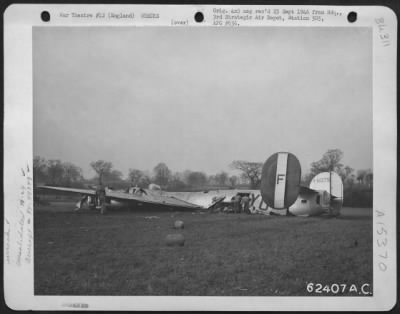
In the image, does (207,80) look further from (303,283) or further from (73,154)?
(303,283)

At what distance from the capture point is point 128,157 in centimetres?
186

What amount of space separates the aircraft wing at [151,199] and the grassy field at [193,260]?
213 millimetres

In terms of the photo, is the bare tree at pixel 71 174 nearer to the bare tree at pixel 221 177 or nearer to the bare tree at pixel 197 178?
the bare tree at pixel 197 178

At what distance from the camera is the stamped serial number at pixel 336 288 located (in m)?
1.82

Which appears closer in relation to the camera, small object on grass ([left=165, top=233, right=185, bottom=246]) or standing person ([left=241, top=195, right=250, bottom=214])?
small object on grass ([left=165, top=233, right=185, bottom=246])

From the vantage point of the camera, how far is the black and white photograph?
1819 mm

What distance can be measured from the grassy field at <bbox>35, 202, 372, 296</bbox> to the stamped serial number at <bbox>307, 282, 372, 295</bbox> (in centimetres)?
3

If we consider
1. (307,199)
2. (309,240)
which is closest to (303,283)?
(309,240)

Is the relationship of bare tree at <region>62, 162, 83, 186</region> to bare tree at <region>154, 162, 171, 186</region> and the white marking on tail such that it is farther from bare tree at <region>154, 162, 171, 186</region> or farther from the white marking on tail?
the white marking on tail

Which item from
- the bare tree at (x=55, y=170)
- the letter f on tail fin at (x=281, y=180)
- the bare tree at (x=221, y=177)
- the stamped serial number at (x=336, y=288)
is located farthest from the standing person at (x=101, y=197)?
the stamped serial number at (x=336, y=288)

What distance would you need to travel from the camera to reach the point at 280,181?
1892 mm

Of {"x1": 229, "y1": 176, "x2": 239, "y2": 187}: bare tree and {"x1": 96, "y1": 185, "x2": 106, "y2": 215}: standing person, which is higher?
{"x1": 229, "y1": 176, "x2": 239, "y2": 187}: bare tree

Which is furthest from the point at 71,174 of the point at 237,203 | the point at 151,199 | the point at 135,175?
the point at 237,203

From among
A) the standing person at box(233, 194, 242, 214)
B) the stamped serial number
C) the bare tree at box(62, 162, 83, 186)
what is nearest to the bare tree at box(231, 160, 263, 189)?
the standing person at box(233, 194, 242, 214)
